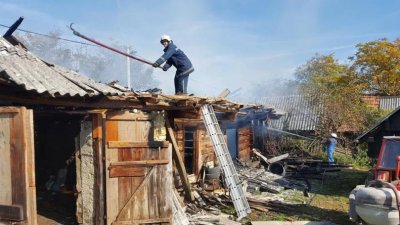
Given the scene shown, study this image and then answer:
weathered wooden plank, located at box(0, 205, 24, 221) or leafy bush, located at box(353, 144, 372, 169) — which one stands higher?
weathered wooden plank, located at box(0, 205, 24, 221)

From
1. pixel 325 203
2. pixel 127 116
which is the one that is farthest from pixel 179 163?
pixel 325 203

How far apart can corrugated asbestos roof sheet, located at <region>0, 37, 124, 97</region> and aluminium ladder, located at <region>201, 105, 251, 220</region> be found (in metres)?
3.23

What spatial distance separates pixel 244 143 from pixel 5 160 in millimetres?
13906

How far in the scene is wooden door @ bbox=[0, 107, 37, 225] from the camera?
A: 560 centimetres

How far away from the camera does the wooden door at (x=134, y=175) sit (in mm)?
7523

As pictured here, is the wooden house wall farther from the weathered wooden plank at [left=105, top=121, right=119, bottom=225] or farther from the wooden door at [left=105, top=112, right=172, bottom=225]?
the weathered wooden plank at [left=105, top=121, right=119, bottom=225]

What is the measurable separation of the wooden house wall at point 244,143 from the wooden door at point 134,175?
9987 mm

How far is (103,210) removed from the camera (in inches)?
298

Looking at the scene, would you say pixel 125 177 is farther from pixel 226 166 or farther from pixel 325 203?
pixel 325 203

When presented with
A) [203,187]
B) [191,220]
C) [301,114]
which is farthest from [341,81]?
[191,220]

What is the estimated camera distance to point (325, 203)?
35.8 ft

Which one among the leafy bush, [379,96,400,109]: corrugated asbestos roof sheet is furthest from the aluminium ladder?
[379,96,400,109]: corrugated asbestos roof sheet

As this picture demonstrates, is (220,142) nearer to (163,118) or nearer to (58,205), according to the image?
(163,118)

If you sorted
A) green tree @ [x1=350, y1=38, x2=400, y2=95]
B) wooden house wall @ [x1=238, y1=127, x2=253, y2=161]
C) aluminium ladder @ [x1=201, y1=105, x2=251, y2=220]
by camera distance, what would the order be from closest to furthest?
aluminium ladder @ [x1=201, y1=105, x2=251, y2=220] → wooden house wall @ [x1=238, y1=127, x2=253, y2=161] → green tree @ [x1=350, y1=38, x2=400, y2=95]
